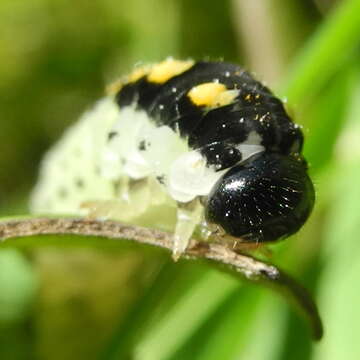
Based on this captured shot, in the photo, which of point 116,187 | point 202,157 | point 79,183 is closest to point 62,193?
point 79,183

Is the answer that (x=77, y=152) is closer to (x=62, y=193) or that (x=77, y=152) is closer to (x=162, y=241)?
(x=62, y=193)

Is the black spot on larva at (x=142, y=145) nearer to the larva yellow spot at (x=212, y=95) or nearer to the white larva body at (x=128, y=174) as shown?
the white larva body at (x=128, y=174)

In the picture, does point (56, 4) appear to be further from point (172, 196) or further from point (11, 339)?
point (172, 196)

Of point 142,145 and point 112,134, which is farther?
point 112,134

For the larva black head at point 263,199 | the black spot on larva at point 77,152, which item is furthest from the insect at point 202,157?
the black spot on larva at point 77,152

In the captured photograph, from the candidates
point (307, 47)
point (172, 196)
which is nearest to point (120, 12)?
point (307, 47)

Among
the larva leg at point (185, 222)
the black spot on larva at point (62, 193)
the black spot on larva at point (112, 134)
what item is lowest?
the black spot on larva at point (62, 193)
